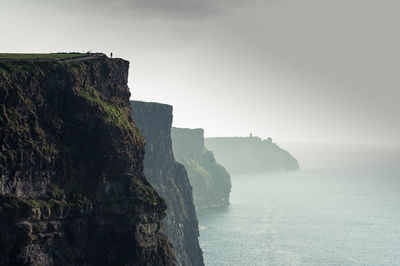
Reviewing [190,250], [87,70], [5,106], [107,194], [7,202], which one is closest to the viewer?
[7,202]

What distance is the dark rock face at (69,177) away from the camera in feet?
195

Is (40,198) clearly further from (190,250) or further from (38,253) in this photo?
(190,250)

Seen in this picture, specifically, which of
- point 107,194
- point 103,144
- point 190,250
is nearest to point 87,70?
point 103,144

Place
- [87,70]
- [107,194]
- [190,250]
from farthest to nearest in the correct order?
[190,250]
[87,70]
[107,194]

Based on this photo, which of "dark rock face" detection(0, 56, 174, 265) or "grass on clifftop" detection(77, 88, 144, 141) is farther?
"grass on clifftop" detection(77, 88, 144, 141)

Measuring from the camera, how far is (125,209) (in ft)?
230

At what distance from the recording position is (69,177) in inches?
2665

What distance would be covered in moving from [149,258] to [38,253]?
55.6 feet

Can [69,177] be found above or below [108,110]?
below

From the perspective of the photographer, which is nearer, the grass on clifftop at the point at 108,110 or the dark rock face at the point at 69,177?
the dark rock face at the point at 69,177

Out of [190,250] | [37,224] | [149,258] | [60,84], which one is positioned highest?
→ [60,84]

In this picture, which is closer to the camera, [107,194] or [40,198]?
[40,198]

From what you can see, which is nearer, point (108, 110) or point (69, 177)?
point (69, 177)

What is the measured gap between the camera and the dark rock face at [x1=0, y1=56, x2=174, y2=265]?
59531 mm
